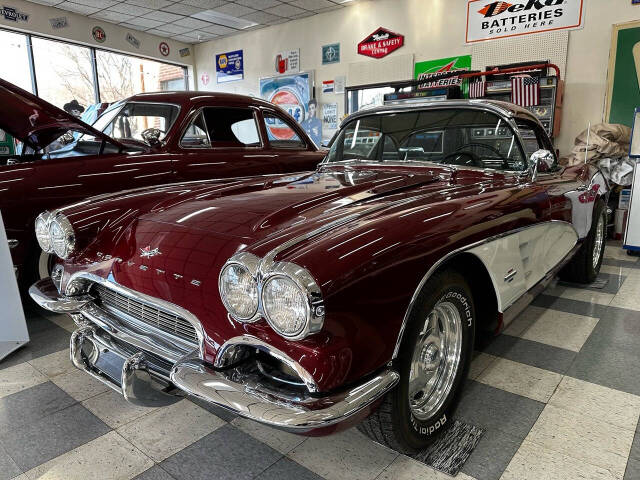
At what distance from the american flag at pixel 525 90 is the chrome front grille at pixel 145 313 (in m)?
5.77

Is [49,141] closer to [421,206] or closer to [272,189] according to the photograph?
[272,189]

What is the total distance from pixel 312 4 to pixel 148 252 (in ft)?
26.1

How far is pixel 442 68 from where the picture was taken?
726 cm

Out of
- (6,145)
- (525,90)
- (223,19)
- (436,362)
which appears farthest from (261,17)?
(436,362)

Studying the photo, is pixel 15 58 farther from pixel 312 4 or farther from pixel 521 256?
pixel 521 256

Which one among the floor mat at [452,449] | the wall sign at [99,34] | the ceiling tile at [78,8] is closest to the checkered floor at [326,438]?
the floor mat at [452,449]

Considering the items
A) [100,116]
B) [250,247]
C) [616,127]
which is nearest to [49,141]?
[100,116]

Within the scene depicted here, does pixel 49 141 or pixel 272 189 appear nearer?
pixel 272 189

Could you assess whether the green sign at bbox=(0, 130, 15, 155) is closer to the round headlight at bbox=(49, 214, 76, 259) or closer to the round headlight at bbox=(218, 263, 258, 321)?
the round headlight at bbox=(49, 214, 76, 259)

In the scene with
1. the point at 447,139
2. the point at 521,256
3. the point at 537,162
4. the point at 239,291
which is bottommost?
the point at 521,256

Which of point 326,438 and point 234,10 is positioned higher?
point 234,10

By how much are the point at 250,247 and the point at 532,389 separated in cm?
153

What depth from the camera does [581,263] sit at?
343cm

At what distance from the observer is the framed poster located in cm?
568
